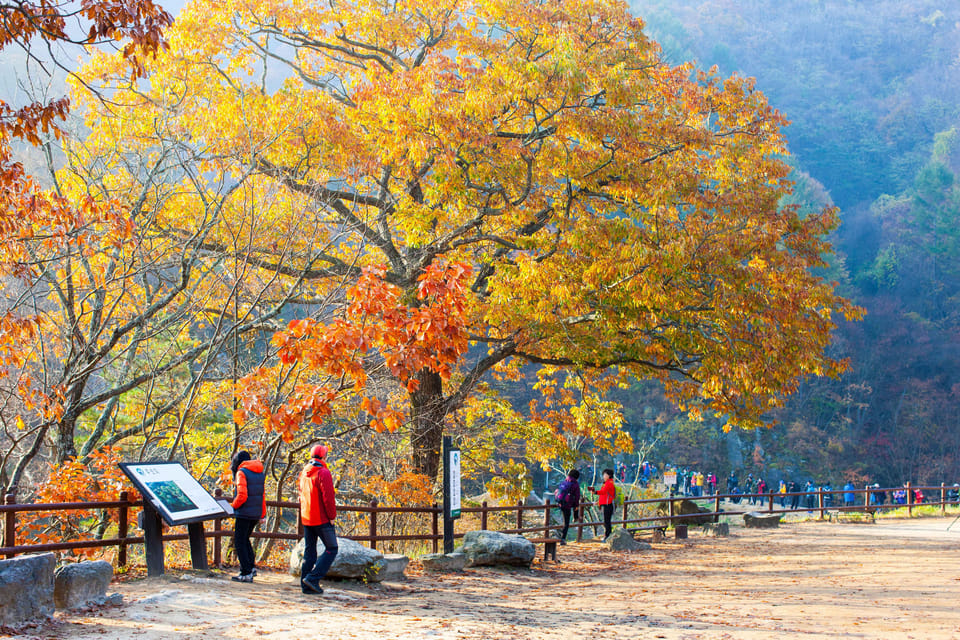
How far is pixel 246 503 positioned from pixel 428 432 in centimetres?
703

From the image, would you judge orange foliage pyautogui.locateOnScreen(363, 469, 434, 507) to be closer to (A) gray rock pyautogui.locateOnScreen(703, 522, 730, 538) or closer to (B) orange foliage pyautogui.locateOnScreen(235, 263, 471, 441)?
(B) orange foliage pyautogui.locateOnScreen(235, 263, 471, 441)

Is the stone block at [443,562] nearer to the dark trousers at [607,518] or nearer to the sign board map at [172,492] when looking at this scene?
the sign board map at [172,492]

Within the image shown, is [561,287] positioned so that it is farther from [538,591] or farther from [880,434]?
[880,434]

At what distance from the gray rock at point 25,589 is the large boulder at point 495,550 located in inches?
253

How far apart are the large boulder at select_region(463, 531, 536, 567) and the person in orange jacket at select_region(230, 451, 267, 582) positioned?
385 cm

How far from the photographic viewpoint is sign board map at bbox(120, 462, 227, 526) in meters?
7.08

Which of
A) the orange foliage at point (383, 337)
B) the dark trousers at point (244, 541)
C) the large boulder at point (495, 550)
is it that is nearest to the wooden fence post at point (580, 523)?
the large boulder at point (495, 550)

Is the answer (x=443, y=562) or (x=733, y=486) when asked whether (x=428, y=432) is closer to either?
(x=443, y=562)

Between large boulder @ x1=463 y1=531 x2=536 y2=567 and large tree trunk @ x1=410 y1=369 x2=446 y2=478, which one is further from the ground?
large tree trunk @ x1=410 y1=369 x2=446 y2=478

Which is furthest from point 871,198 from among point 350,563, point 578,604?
point 350,563

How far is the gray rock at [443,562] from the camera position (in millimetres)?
10648

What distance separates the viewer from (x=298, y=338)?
7.80 metres

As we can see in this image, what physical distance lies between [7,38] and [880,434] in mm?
56358

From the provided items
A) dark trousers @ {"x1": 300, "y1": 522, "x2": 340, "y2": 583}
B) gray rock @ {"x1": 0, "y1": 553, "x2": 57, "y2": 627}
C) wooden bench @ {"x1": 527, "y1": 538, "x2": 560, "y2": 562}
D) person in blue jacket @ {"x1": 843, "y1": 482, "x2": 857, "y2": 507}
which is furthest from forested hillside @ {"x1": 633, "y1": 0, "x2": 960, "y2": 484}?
gray rock @ {"x1": 0, "y1": 553, "x2": 57, "y2": 627}
